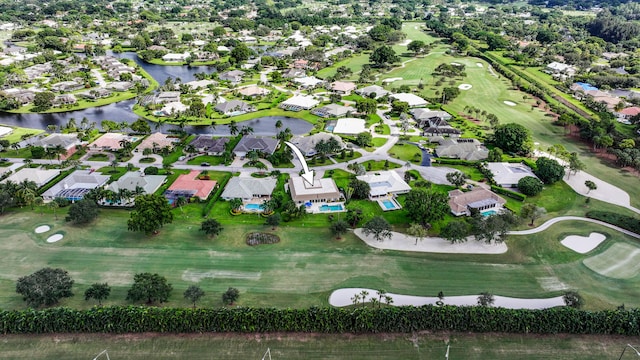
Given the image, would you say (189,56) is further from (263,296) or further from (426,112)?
(263,296)

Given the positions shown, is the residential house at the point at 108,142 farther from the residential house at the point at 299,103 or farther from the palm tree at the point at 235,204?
the residential house at the point at 299,103

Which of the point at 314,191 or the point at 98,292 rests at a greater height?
the point at 98,292

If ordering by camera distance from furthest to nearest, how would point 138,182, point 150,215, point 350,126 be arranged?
point 350,126
point 138,182
point 150,215

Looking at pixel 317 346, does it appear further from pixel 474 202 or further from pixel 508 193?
pixel 508 193

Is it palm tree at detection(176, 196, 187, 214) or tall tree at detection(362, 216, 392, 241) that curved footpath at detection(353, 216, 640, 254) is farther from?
palm tree at detection(176, 196, 187, 214)

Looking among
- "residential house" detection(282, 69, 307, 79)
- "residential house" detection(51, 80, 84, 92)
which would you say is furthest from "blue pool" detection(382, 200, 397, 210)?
"residential house" detection(51, 80, 84, 92)

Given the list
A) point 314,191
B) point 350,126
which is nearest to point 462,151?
point 350,126

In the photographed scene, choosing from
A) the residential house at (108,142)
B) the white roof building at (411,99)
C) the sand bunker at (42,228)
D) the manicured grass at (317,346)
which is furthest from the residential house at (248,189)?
the white roof building at (411,99)
